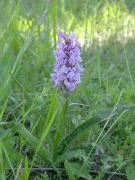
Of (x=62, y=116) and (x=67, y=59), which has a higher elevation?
(x=67, y=59)

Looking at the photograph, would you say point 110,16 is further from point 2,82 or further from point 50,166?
point 50,166

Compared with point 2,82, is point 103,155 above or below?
below

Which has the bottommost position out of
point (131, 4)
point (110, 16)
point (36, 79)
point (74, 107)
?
point (74, 107)

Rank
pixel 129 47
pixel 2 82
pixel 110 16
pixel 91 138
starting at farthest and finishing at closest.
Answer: pixel 110 16, pixel 129 47, pixel 2 82, pixel 91 138

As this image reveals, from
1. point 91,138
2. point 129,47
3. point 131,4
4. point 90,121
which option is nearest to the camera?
point 90,121

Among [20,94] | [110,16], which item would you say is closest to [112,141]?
[20,94]

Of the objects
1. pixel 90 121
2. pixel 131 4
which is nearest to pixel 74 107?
pixel 90 121

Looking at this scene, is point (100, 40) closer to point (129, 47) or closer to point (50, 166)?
point (129, 47)

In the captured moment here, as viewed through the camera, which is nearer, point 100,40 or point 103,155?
point 103,155
